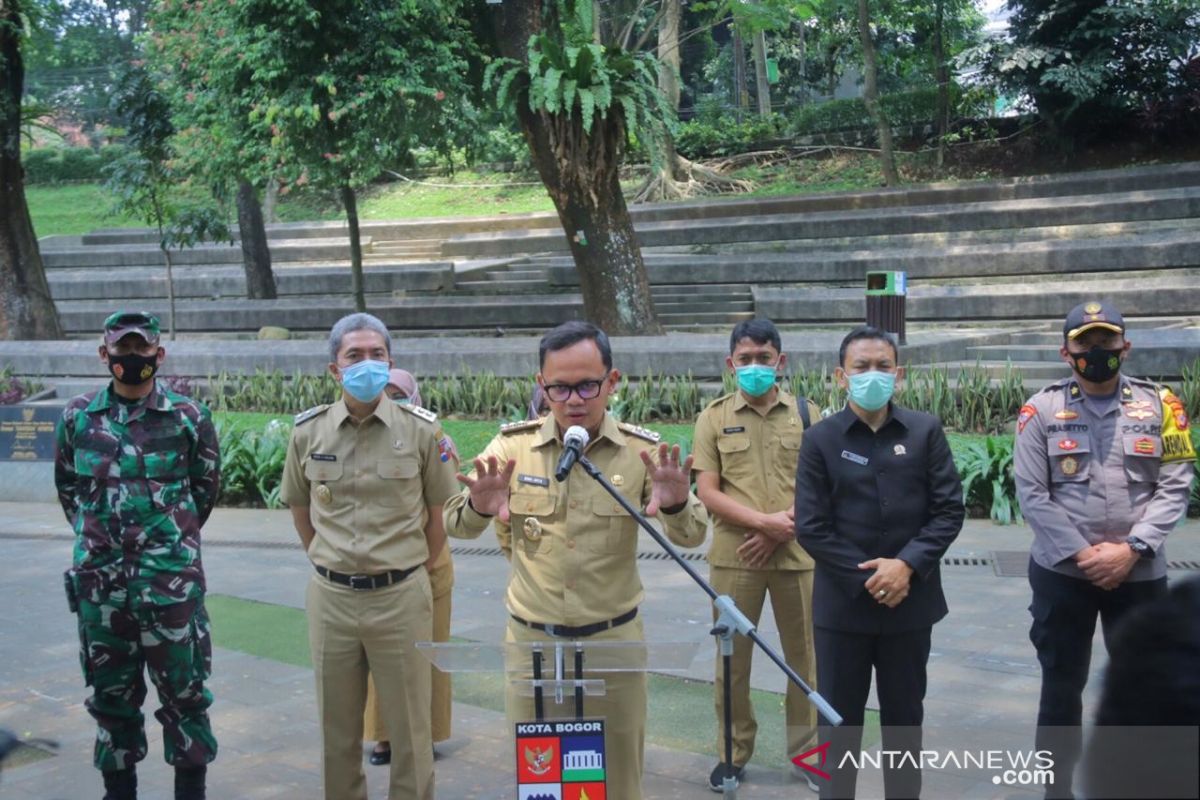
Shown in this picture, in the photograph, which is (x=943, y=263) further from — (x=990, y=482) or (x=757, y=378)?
(x=757, y=378)

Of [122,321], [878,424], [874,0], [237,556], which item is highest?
[874,0]

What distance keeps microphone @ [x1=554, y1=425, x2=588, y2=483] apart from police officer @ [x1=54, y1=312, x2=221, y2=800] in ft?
6.88

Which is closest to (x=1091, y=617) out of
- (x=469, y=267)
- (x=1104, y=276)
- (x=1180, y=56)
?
(x=1104, y=276)

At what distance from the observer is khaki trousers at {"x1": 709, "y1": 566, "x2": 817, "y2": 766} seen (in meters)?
5.26

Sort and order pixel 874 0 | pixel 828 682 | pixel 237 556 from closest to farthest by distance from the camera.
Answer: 1. pixel 828 682
2. pixel 237 556
3. pixel 874 0

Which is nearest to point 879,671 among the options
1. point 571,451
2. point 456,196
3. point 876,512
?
point 876,512

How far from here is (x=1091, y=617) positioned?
4820mm

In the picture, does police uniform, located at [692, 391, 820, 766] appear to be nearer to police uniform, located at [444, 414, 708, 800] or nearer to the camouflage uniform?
police uniform, located at [444, 414, 708, 800]

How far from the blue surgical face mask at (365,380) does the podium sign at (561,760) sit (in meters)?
1.64

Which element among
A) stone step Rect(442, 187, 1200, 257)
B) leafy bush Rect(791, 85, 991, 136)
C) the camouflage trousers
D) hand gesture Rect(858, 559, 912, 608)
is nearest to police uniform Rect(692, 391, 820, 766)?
hand gesture Rect(858, 559, 912, 608)

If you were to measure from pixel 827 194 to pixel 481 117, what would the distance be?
7.19 metres

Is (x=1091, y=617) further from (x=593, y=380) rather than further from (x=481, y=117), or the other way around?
(x=481, y=117)

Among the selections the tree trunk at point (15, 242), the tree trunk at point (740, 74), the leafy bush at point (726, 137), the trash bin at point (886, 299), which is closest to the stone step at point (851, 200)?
the leafy bush at point (726, 137)

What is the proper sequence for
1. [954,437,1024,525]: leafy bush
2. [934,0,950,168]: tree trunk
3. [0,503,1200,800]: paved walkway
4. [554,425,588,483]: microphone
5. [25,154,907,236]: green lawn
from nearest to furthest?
1. [554,425,588,483]: microphone
2. [0,503,1200,800]: paved walkway
3. [954,437,1024,525]: leafy bush
4. [934,0,950,168]: tree trunk
5. [25,154,907,236]: green lawn
